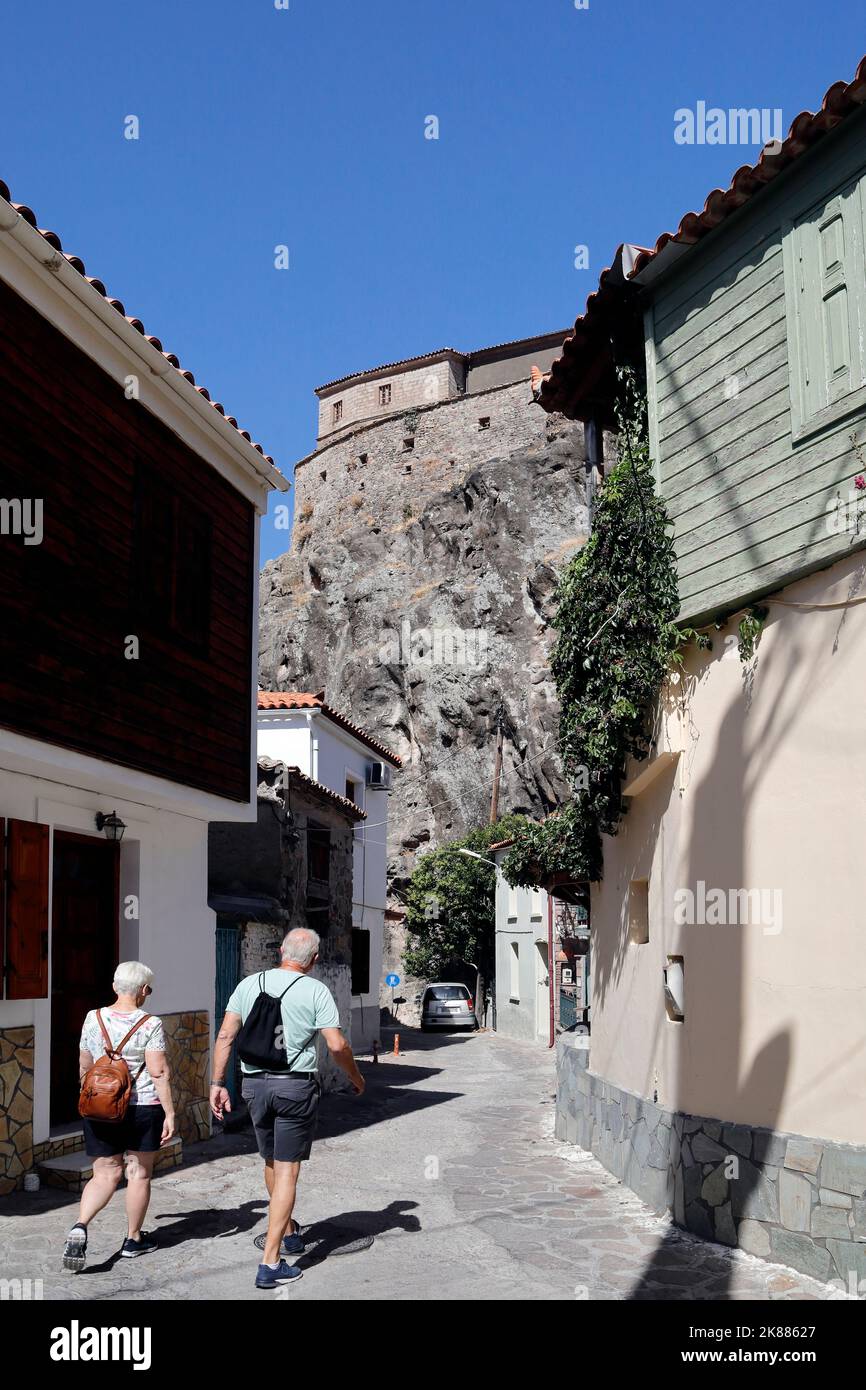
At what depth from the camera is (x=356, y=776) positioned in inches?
1173

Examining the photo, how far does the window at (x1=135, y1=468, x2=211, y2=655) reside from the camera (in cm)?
1038

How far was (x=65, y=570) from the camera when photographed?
9.02 m

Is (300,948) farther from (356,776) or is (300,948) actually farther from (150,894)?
(356,776)

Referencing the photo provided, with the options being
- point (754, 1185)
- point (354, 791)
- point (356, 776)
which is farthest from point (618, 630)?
point (354, 791)

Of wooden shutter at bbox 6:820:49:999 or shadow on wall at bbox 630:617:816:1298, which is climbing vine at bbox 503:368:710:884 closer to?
shadow on wall at bbox 630:617:816:1298

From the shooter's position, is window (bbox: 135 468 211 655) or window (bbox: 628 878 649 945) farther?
window (bbox: 135 468 211 655)

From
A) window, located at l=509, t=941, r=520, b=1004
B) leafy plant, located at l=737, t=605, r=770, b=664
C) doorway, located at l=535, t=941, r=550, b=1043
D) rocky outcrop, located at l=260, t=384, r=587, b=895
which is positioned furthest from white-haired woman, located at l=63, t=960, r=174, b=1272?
rocky outcrop, located at l=260, t=384, r=587, b=895

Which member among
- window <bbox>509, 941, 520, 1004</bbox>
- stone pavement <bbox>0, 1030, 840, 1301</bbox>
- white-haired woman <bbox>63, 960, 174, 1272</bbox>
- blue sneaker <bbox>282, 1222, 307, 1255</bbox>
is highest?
white-haired woman <bbox>63, 960, 174, 1272</bbox>

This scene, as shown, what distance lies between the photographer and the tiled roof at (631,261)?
280 inches

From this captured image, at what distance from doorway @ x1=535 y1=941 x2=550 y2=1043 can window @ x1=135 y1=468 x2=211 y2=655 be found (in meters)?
26.8

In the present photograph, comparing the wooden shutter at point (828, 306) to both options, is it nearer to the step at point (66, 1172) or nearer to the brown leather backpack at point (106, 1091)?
the brown leather backpack at point (106, 1091)

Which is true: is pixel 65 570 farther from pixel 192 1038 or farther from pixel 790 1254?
pixel 790 1254

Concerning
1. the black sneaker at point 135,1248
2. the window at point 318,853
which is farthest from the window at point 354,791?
the black sneaker at point 135,1248

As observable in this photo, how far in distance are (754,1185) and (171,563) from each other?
7.10 meters
